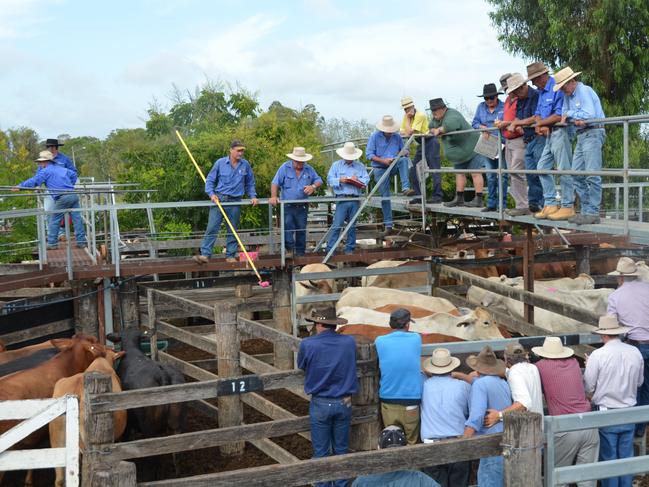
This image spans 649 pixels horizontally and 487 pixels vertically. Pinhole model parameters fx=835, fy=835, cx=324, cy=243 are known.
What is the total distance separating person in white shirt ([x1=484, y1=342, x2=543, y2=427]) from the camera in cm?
693

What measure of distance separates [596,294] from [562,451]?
20.8ft

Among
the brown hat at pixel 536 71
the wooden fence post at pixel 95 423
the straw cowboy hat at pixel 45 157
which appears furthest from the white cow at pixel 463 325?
the straw cowboy hat at pixel 45 157

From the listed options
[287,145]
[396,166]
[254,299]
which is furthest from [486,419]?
[287,145]

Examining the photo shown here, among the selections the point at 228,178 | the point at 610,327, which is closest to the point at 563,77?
the point at 610,327

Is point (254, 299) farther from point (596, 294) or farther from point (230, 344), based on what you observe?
point (596, 294)

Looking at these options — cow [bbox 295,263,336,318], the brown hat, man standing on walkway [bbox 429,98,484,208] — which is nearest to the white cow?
man standing on walkway [bbox 429,98,484,208]

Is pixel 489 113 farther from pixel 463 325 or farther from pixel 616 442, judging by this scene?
pixel 616 442

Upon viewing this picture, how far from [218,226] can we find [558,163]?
4955mm

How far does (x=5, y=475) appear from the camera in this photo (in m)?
9.05

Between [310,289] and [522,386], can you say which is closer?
[522,386]

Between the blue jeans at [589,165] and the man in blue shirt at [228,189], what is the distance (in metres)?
4.62

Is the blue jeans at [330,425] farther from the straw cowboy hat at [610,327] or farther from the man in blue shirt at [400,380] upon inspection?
the straw cowboy hat at [610,327]

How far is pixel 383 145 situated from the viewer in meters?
13.4

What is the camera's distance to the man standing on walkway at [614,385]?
Result: 7512 mm
